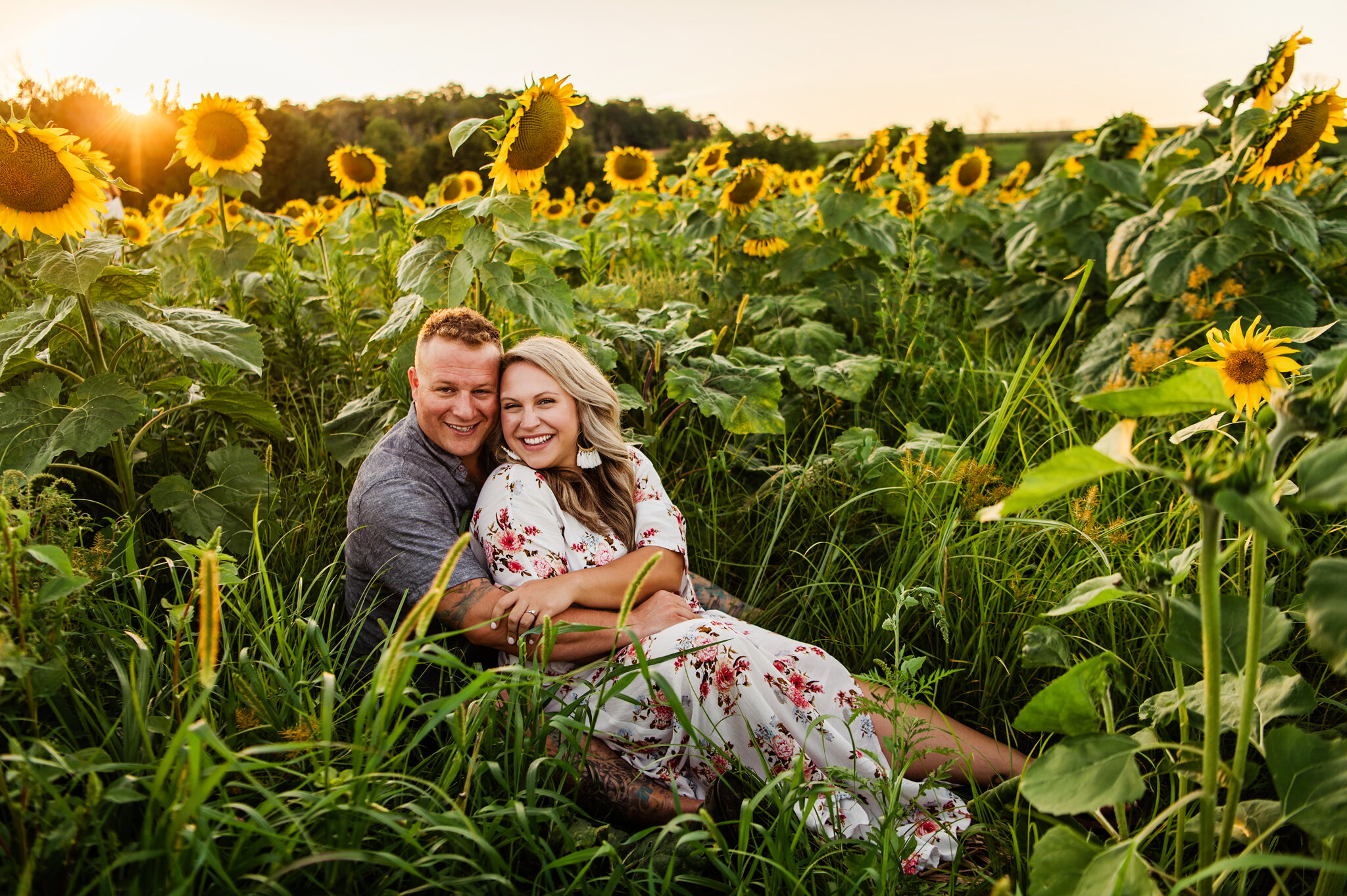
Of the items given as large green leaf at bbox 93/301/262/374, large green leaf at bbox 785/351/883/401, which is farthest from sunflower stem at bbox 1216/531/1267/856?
large green leaf at bbox 93/301/262/374

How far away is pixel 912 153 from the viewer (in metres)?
5.91

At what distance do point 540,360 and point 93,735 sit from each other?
150 centimetres

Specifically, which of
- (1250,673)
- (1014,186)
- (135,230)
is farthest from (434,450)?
(1014,186)

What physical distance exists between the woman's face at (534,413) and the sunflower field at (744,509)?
235mm

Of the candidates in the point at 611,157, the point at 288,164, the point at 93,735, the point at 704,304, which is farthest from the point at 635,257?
the point at 288,164

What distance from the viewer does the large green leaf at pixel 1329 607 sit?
111cm

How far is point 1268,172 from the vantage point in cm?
330

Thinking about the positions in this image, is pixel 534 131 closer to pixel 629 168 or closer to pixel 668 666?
pixel 668 666

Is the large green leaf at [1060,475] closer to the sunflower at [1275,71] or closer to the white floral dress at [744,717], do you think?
the white floral dress at [744,717]

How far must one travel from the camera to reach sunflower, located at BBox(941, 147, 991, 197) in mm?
6113

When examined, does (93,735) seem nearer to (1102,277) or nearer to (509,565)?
(509,565)

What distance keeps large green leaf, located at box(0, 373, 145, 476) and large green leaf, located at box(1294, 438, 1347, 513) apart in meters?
2.69

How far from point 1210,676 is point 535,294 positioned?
2.21m

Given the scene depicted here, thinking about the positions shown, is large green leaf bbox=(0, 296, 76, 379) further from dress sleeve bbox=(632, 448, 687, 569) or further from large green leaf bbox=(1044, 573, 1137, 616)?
large green leaf bbox=(1044, 573, 1137, 616)
